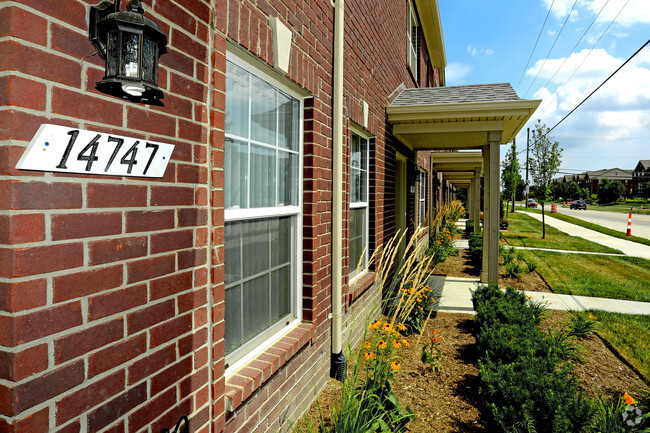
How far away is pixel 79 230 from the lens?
1354 mm

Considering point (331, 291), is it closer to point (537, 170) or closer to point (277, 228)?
point (277, 228)

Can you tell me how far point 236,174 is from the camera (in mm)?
2395

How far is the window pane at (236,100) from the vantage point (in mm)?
2311

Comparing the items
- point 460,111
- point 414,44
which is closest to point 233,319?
point 460,111

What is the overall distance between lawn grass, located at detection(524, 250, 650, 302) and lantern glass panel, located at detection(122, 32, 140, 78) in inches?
331

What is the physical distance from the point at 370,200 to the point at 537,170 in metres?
16.4

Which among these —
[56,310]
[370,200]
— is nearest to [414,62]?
[370,200]

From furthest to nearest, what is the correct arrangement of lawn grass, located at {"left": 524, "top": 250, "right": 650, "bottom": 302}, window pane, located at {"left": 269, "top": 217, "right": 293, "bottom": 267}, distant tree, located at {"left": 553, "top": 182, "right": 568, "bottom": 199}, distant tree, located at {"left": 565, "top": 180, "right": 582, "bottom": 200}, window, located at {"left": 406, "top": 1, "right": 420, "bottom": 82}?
1. distant tree, located at {"left": 553, "top": 182, "right": 568, "bottom": 199}
2. distant tree, located at {"left": 565, "top": 180, "right": 582, "bottom": 200}
3. window, located at {"left": 406, "top": 1, "right": 420, "bottom": 82}
4. lawn grass, located at {"left": 524, "top": 250, "right": 650, "bottom": 302}
5. window pane, located at {"left": 269, "top": 217, "right": 293, "bottom": 267}

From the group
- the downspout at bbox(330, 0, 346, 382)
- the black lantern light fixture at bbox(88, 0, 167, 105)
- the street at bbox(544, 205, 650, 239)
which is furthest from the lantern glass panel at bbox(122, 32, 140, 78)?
→ the street at bbox(544, 205, 650, 239)

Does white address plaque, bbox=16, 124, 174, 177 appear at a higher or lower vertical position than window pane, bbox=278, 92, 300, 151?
lower

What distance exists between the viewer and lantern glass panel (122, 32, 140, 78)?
1.37 metres

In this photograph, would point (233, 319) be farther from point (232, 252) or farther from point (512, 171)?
point (512, 171)

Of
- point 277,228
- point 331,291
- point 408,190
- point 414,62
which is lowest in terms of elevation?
point 331,291

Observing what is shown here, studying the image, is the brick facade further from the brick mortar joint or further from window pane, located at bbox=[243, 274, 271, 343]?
window pane, located at bbox=[243, 274, 271, 343]
